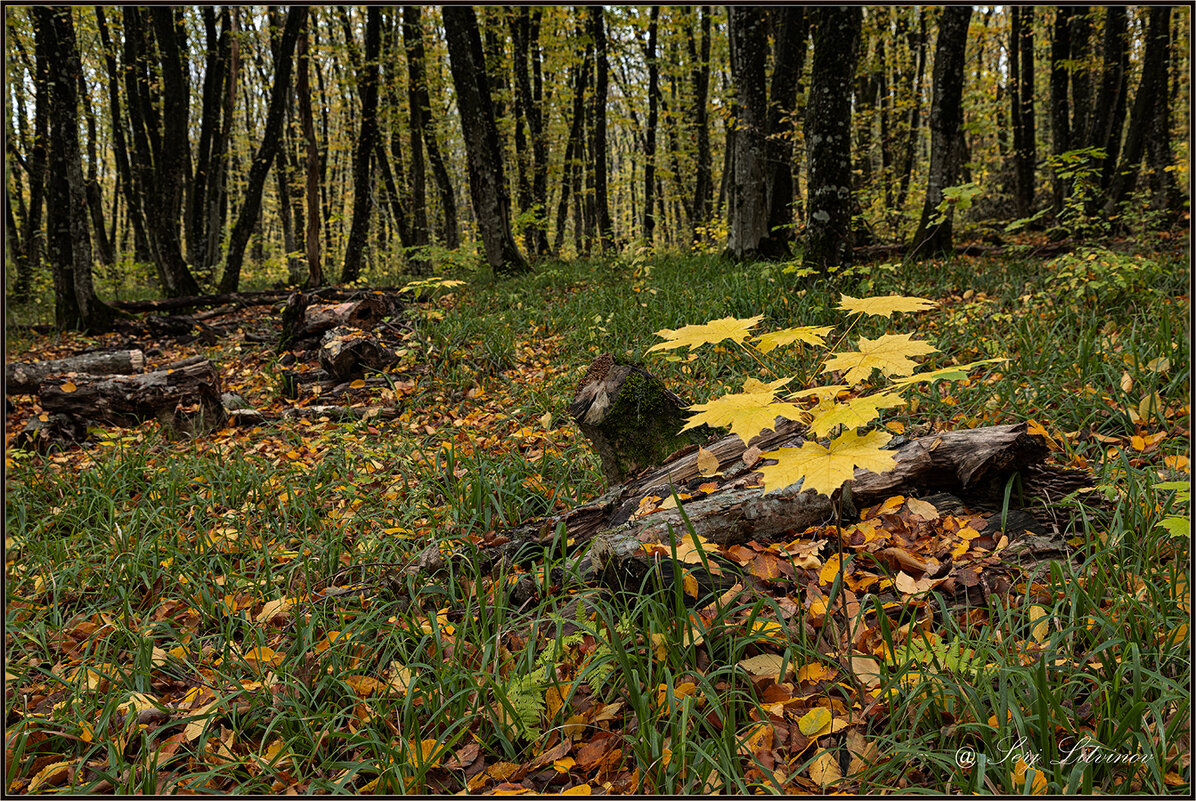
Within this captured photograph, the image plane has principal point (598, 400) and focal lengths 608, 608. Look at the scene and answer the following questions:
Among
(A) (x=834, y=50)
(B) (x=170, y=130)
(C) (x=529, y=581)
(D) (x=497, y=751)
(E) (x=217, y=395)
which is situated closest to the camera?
(D) (x=497, y=751)

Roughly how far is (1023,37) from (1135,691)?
14.9 meters

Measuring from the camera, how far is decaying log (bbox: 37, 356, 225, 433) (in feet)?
16.6

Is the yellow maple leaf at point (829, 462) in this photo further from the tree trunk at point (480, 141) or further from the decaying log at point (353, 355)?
the tree trunk at point (480, 141)

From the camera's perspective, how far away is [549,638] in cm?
221

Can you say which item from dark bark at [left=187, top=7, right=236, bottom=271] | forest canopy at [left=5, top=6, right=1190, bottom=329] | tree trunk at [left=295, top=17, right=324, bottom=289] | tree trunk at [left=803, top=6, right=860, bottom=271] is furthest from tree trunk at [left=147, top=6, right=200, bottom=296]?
tree trunk at [left=803, top=6, right=860, bottom=271]

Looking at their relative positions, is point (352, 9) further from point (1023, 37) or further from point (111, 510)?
point (111, 510)

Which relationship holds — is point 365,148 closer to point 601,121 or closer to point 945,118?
point 601,121

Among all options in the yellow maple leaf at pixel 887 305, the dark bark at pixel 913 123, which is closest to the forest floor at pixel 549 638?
the yellow maple leaf at pixel 887 305

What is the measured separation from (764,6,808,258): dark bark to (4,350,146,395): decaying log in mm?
7477

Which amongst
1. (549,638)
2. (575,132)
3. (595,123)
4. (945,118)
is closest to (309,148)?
(595,123)

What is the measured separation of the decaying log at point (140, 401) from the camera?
16.6ft

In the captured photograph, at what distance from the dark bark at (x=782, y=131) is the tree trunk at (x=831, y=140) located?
1.82 m

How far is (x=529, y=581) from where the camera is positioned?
2.48m

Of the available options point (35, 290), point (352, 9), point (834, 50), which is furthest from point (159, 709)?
point (352, 9)
